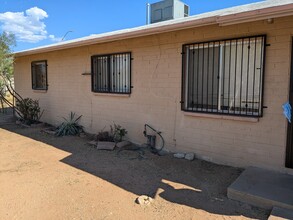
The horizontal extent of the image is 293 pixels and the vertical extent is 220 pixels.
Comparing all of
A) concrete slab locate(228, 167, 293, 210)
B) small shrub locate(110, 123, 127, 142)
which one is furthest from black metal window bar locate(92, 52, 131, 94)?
concrete slab locate(228, 167, 293, 210)

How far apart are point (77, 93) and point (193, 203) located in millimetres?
5508

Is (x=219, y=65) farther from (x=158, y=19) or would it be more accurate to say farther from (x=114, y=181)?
(x=158, y=19)

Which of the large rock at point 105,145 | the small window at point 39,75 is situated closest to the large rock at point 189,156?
the large rock at point 105,145

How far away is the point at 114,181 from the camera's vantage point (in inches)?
155

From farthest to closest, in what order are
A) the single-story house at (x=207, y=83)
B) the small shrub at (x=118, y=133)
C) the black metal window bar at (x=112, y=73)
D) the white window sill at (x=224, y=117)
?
the black metal window bar at (x=112, y=73) → the small shrub at (x=118, y=133) → the white window sill at (x=224, y=117) → the single-story house at (x=207, y=83)

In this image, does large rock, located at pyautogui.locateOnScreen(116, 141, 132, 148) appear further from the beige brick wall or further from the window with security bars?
the window with security bars

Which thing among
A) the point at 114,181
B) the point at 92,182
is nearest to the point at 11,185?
the point at 92,182

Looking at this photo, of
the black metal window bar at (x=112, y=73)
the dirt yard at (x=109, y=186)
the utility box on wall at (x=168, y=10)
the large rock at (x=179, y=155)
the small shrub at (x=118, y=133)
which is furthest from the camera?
the utility box on wall at (x=168, y=10)

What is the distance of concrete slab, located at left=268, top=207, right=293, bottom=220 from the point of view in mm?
2762

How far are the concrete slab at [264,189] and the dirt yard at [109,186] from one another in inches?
4.5

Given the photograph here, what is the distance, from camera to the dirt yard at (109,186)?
9.97ft

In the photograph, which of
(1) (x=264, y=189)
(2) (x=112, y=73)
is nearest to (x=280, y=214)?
(1) (x=264, y=189)

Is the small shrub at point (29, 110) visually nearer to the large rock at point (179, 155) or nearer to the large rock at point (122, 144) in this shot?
the large rock at point (122, 144)

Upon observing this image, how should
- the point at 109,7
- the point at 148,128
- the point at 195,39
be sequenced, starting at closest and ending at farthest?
the point at 195,39 < the point at 148,128 < the point at 109,7
